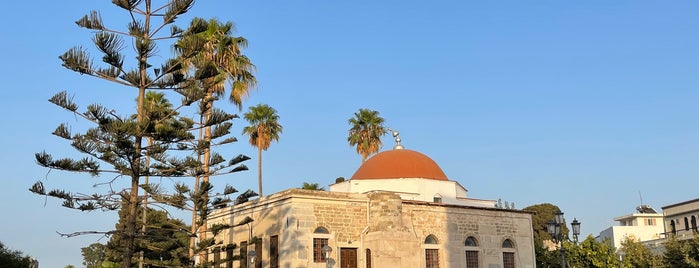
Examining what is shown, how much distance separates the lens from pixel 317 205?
2150 centimetres

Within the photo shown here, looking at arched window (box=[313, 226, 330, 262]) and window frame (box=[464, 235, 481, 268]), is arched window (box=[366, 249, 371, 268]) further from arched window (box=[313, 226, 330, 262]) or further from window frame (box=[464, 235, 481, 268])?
window frame (box=[464, 235, 481, 268])

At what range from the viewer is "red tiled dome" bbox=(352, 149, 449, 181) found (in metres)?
26.7

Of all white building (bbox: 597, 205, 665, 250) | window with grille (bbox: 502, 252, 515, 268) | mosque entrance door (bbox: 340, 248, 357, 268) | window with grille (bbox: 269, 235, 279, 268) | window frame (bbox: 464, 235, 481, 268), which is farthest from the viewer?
white building (bbox: 597, 205, 665, 250)

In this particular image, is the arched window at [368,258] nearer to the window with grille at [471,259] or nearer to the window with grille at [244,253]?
the window with grille at [471,259]

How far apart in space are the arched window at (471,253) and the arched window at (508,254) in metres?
1.34

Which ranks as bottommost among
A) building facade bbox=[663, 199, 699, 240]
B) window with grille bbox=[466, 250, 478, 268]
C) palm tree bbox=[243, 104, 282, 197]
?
window with grille bbox=[466, 250, 478, 268]

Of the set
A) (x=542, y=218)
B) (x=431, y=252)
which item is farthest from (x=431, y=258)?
(x=542, y=218)

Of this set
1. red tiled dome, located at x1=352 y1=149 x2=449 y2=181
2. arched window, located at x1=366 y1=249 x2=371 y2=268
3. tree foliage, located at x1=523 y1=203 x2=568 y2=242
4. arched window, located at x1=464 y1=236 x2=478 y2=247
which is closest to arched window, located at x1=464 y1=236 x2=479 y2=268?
arched window, located at x1=464 y1=236 x2=478 y2=247

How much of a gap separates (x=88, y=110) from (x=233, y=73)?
1173 centimetres

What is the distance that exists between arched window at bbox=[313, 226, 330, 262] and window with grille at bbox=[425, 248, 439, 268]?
3936 mm

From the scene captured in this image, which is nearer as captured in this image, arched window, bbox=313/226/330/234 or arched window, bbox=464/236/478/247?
arched window, bbox=313/226/330/234

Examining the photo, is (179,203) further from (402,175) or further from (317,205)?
(402,175)

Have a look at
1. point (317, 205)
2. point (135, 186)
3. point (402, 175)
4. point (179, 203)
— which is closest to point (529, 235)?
point (402, 175)

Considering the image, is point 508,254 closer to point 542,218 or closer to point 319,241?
point 319,241
